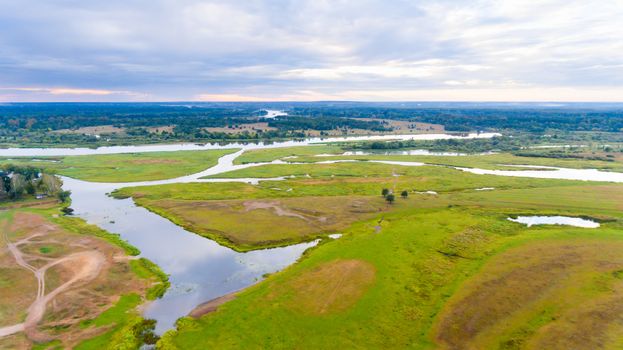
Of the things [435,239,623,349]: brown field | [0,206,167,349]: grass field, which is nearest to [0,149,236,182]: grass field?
[0,206,167,349]: grass field

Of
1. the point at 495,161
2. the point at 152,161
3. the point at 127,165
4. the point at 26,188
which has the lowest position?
the point at 127,165


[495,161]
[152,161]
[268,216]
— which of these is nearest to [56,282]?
[268,216]

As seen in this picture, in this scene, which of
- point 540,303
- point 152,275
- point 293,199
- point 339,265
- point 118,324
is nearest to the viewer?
point 118,324

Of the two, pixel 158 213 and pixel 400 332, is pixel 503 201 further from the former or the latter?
pixel 158 213

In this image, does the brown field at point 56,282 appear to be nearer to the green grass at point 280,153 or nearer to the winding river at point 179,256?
the winding river at point 179,256

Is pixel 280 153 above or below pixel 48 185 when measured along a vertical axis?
above

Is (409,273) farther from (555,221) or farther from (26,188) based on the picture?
(26,188)
